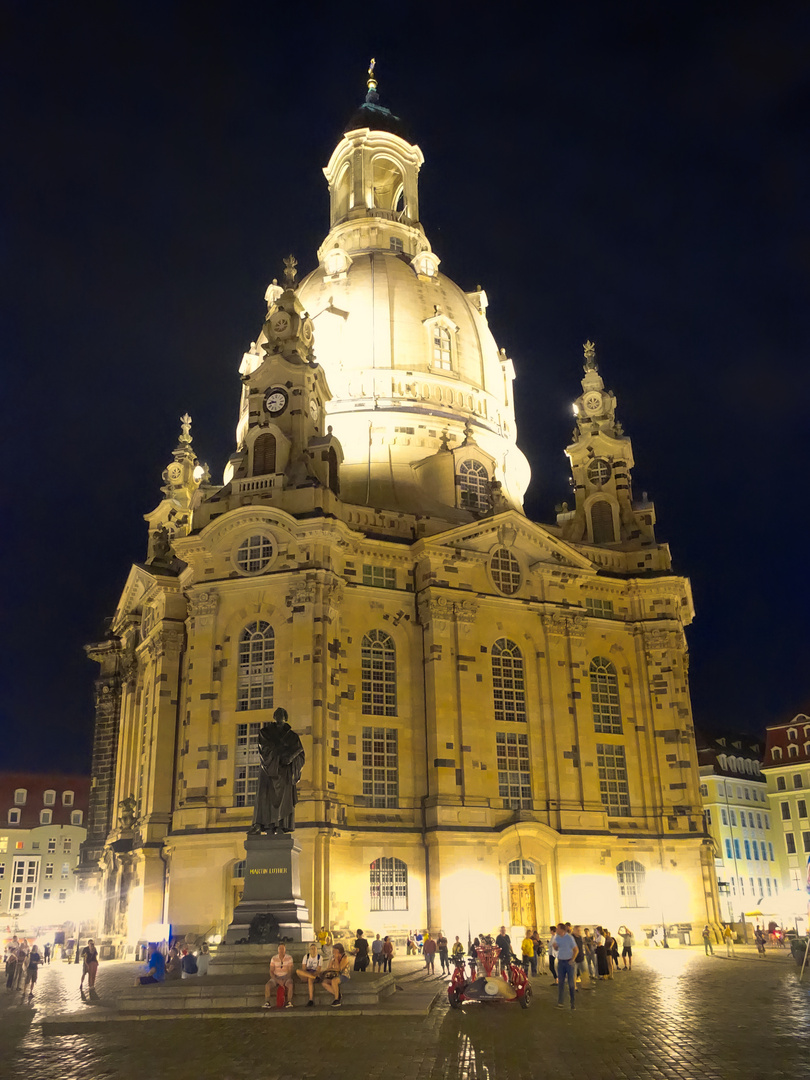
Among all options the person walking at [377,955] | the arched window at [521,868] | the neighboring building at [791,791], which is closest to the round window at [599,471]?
the arched window at [521,868]

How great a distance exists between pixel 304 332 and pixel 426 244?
2008 cm

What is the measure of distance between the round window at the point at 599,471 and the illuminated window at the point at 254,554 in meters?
23.2

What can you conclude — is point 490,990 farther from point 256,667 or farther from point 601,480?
point 601,480

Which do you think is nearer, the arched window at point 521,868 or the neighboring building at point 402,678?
the neighboring building at point 402,678

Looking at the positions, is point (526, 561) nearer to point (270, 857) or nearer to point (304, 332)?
point (304, 332)

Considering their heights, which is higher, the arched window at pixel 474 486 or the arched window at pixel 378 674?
the arched window at pixel 474 486

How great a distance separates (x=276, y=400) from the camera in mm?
54156

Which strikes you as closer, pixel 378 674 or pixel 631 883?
pixel 378 674


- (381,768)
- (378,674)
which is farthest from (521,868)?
(378,674)

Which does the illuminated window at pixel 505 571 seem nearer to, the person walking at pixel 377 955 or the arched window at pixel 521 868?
the arched window at pixel 521 868

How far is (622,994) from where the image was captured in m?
26.0

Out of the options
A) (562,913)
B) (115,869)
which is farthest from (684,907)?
(115,869)

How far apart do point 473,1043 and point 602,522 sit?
45.4 metres

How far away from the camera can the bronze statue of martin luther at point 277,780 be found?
98.8 ft
